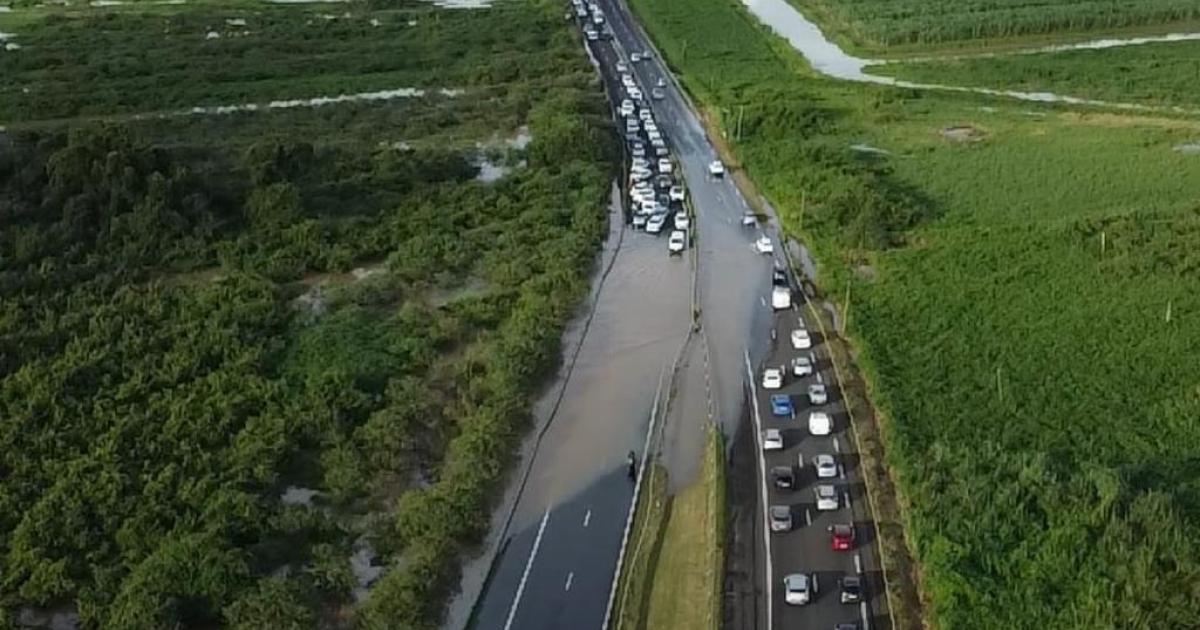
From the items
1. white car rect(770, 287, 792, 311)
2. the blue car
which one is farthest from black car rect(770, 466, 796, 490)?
white car rect(770, 287, 792, 311)

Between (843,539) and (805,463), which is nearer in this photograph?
(843,539)

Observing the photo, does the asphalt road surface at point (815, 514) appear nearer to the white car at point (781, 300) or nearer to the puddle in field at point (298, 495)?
the white car at point (781, 300)

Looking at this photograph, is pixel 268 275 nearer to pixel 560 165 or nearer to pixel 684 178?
pixel 560 165

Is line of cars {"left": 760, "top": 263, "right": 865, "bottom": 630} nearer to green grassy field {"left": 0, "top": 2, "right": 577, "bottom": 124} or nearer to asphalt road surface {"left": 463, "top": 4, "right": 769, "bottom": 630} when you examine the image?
asphalt road surface {"left": 463, "top": 4, "right": 769, "bottom": 630}

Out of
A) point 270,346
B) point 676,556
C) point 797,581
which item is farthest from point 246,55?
point 797,581

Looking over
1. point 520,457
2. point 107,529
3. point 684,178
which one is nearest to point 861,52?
point 684,178

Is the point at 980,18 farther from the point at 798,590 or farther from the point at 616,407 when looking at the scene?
the point at 798,590
